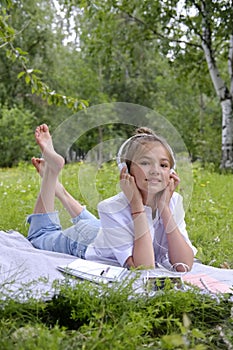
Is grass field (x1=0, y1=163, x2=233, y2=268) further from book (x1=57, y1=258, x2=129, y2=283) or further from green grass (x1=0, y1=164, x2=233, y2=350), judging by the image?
book (x1=57, y1=258, x2=129, y2=283)

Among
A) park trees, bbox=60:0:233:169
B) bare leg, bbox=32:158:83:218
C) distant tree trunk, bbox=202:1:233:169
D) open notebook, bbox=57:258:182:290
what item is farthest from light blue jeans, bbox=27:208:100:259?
distant tree trunk, bbox=202:1:233:169

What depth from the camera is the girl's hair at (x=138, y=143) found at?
2.94m

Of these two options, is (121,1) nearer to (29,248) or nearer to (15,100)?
(29,248)

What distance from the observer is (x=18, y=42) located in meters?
18.8

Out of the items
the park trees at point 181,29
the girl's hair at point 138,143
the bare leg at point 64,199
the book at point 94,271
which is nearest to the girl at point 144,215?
the girl's hair at point 138,143

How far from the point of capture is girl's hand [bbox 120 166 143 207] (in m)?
2.87

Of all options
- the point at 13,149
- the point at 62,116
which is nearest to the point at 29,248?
the point at 13,149

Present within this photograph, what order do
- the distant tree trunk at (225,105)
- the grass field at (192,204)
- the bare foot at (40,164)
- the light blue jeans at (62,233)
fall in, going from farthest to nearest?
the distant tree trunk at (225,105) → the bare foot at (40,164) → the light blue jeans at (62,233) → the grass field at (192,204)

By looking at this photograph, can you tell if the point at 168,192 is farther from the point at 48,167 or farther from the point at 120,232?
the point at 48,167

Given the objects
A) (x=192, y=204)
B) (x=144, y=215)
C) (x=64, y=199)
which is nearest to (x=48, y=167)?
(x=64, y=199)

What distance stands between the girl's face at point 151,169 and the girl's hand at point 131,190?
0.03 m

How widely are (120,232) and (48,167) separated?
83 cm

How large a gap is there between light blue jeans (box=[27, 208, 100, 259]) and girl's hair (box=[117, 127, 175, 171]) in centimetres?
55

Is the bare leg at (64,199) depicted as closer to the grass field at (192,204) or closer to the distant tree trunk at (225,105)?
the grass field at (192,204)
